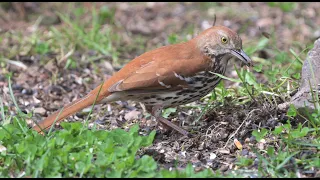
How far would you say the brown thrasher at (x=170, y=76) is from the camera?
4840 mm

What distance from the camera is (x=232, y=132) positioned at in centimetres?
475

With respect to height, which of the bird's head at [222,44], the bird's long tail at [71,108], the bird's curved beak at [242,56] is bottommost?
the bird's long tail at [71,108]

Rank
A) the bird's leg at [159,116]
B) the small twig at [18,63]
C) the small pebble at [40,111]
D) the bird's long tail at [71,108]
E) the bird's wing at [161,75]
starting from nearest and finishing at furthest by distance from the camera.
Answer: the bird's long tail at [71,108], the bird's wing at [161,75], the bird's leg at [159,116], the small pebble at [40,111], the small twig at [18,63]

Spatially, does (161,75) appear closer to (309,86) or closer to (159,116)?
(159,116)

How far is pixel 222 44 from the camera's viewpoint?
16.8ft

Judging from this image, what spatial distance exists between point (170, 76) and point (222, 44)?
60 centimetres

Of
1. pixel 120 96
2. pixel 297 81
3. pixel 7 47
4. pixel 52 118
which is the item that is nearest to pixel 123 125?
pixel 120 96

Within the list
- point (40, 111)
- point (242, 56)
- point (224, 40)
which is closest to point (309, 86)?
point (242, 56)

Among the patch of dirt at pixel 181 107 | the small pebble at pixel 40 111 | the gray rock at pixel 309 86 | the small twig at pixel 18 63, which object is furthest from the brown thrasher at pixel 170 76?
the small twig at pixel 18 63

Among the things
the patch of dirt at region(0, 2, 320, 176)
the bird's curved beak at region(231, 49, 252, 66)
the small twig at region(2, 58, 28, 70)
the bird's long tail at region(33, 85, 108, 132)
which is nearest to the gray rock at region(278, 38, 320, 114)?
the patch of dirt at region(0, 2, 320, 176)

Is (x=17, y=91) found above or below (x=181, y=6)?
below

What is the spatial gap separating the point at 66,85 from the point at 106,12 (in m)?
2.11

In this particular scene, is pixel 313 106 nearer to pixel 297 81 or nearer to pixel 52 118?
pixel 297 81

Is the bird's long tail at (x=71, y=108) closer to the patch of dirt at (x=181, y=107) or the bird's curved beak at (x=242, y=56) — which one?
the patch of dirt at (x=181, y=107)
